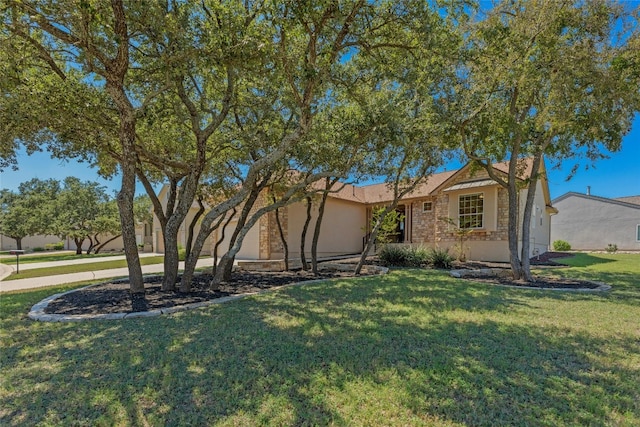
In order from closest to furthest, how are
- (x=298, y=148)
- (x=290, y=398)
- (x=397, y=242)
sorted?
1. (x=290, y=398)
2. (x=298, y=148)
3. (x=397, y=242)

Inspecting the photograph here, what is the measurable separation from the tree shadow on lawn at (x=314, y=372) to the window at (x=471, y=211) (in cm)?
1157

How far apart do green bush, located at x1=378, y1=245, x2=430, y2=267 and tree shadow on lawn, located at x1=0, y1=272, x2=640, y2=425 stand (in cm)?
816

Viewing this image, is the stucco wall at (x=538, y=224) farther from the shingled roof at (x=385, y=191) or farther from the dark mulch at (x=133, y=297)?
the dark mulch at (x=133, y=297)

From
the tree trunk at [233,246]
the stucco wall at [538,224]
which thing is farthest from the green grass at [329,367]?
the stucco wall at [538,224]

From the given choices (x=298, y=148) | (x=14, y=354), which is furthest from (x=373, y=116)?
(x=14, y=354)

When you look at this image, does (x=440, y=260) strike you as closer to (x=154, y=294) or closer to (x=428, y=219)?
(x=428, y=219)

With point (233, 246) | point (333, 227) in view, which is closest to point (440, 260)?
point (333, 227)

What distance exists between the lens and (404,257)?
13.8 meters

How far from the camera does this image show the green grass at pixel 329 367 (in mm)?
2738

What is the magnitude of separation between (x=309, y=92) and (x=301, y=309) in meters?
4.52

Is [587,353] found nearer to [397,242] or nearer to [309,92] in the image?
[309,92]

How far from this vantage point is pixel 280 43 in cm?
638

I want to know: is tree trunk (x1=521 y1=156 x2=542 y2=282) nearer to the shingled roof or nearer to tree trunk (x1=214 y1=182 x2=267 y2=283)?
the shingled roof

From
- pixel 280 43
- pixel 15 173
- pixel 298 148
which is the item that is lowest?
pixel 15 173
